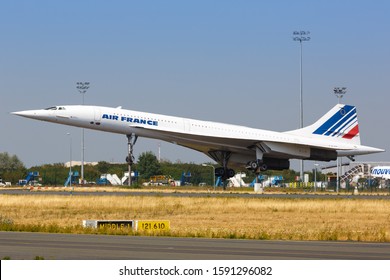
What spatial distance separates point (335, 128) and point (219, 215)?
109ft

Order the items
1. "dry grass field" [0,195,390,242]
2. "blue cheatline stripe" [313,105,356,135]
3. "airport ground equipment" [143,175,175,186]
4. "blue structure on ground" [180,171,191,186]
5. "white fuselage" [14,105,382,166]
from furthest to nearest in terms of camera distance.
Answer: "airport ground equipment" [143,175,175,186], "blue structure on ground" [180,171,191,186], "blue cheatline stripe" [313,105,356,135], "white fuselage" [14,105,382,166], "dry grass field" [0,195,390,242]

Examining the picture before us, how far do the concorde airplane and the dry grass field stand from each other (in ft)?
28.6

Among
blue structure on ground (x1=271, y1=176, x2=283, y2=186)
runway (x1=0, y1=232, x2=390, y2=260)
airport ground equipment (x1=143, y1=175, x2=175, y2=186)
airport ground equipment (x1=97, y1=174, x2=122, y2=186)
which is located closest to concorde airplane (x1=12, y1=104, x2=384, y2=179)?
runway (x1=0, y1=232, x2=390, y2=260)

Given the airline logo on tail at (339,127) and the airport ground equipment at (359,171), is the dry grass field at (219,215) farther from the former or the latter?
the airport ground equipment at (359,171)

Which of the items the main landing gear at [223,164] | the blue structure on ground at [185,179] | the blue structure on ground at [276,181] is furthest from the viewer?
the blue structure on ground at [276,181]

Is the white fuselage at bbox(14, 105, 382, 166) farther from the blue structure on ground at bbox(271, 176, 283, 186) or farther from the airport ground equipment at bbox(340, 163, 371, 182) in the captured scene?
the blue structure on ground at bbox(271, 176, 283, 186)

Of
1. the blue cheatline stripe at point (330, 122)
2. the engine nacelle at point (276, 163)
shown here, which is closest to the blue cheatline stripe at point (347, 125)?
the blue cheatline stripe at point (330, 122)

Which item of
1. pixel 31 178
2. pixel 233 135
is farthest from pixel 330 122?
pixel 31 178

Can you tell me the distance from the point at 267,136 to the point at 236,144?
2.87 meters

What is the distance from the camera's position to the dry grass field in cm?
3278

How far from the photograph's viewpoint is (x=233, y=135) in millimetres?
72750

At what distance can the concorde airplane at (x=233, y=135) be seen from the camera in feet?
212

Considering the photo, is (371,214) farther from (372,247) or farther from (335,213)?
(372,247)

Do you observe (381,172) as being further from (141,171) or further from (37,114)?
(37,114)
